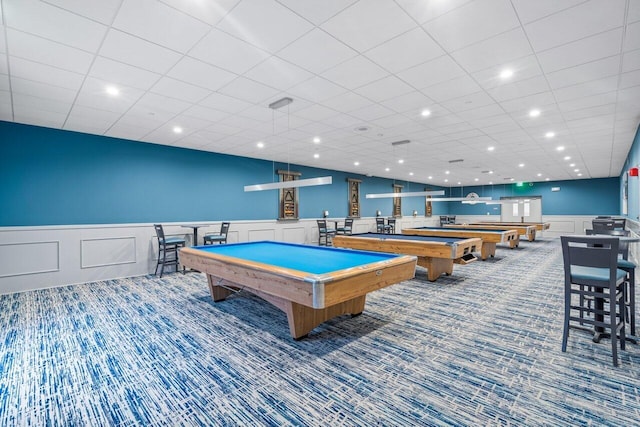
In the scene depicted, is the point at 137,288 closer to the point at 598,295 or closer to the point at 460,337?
the point at 460,337

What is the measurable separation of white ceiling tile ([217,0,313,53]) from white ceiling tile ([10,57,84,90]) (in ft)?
6.58

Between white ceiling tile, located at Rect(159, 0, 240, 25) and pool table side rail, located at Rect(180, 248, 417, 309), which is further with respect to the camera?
pool table side rail, located at Rect(180, 248, 417, 309)

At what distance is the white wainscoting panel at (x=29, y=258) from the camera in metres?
4.56

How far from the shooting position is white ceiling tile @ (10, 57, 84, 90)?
2.86 meters

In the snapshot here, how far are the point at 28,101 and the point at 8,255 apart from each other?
2514 mm

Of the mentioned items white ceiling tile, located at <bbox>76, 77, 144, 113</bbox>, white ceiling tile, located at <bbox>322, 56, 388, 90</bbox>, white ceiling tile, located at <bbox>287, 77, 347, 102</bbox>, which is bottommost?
white ceiling tile, located at <bbox>76, 77, 144, 113</bbox>

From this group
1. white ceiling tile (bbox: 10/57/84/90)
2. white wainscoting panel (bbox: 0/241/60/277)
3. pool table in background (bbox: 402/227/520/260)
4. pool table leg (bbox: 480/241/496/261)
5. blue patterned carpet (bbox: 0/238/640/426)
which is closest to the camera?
blue patterned carpet (bbox: 0/238/640/426)

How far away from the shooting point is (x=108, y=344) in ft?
9.16

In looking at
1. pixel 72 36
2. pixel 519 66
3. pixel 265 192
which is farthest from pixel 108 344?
pixel 265 192

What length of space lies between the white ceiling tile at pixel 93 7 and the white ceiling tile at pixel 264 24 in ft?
2.40

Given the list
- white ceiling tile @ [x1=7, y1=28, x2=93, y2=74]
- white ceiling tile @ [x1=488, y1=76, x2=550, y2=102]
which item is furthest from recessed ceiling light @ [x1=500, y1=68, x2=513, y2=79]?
white ceiling tile @ [x1=7, y1=28, x2=93, y2=74]

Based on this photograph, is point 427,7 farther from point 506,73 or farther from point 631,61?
point 631,61

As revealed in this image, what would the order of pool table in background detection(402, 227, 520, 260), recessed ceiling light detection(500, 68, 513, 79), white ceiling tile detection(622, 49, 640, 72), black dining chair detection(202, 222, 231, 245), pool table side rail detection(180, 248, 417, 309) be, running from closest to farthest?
pool table side rail detection(180, 248, 417, 309) < white ceiling tile detection(622, 49, 640, 72) < recessed ceiling light detection(500, 68, 513, 79) < black dining chair detection(202, 222, 231, 245) < pool table in background detection(402, 227, 520, 260)

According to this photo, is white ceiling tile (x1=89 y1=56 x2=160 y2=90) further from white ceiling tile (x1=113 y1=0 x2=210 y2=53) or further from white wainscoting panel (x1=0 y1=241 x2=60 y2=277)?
white wainscoting panel (x1=0 y1=241 x2=60 y2=277)
